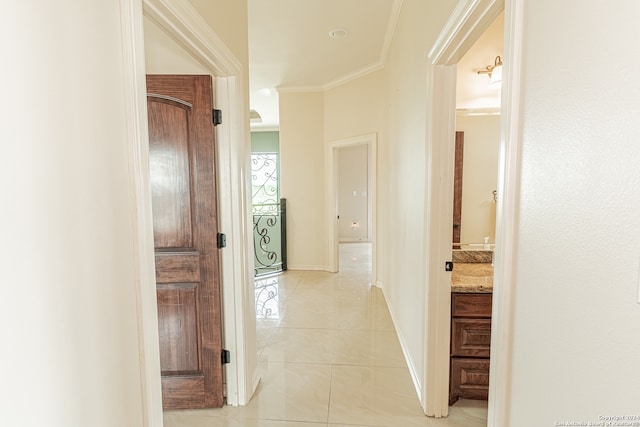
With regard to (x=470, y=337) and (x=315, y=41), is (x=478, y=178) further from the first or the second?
(x=315, y=41)

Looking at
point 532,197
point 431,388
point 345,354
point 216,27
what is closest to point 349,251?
point 345,354

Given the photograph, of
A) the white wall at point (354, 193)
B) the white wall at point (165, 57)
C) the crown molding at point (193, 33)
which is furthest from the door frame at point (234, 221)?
the white wall at point (354, 193)

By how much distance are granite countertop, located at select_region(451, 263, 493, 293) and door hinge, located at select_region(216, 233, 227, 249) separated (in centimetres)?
147

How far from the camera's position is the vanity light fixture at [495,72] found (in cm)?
251

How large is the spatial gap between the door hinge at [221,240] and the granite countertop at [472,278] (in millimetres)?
1469

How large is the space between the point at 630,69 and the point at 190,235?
2.07 metres

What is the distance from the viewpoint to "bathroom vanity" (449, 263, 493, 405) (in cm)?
201

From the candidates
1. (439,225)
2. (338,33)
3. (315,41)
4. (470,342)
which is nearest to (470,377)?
(470,342)

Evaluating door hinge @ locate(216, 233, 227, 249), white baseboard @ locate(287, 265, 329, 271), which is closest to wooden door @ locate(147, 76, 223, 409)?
door hinge @ locate(216, 233, 227, 249)

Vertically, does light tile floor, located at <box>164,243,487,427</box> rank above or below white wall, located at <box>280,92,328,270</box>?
below

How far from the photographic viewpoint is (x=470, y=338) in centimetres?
203

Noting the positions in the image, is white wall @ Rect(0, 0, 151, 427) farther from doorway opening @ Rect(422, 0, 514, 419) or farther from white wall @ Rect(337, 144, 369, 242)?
white wall @ Rect(337, 144, 369, 242)

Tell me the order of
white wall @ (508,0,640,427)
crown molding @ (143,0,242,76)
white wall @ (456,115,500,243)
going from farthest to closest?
white wall @ (456,115,500,243) → crown molding @ (143,0,242,76) → white wall @ (508,0,640,427)

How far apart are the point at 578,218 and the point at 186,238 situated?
1.97m
